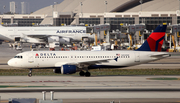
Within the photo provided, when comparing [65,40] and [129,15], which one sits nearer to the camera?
[65,40]

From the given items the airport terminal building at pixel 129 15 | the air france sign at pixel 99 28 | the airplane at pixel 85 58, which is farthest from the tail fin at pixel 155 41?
the airport terminal building at pixel 129 15

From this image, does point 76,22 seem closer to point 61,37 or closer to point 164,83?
point 61,37

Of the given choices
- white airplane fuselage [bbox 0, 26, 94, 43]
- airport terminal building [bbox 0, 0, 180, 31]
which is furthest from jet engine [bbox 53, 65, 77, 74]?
airport terminal building [bbox 0, 0, 180, 31]

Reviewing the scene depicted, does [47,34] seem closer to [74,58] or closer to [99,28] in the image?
[99,28]

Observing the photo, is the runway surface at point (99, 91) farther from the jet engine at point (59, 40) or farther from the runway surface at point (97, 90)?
the jet engine at point (59, 40)

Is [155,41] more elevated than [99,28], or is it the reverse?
[99,28]

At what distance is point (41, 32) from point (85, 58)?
74.8 m

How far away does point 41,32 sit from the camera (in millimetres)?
113375

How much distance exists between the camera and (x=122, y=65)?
4175cm

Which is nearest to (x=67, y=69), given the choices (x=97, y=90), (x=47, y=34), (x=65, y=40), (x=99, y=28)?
(x=97, y=90)

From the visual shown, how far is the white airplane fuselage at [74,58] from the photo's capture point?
39.8m

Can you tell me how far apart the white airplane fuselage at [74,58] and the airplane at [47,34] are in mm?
66714

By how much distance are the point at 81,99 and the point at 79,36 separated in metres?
84.9

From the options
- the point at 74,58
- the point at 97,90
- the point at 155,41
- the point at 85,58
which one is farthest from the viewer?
the point at 155,41
